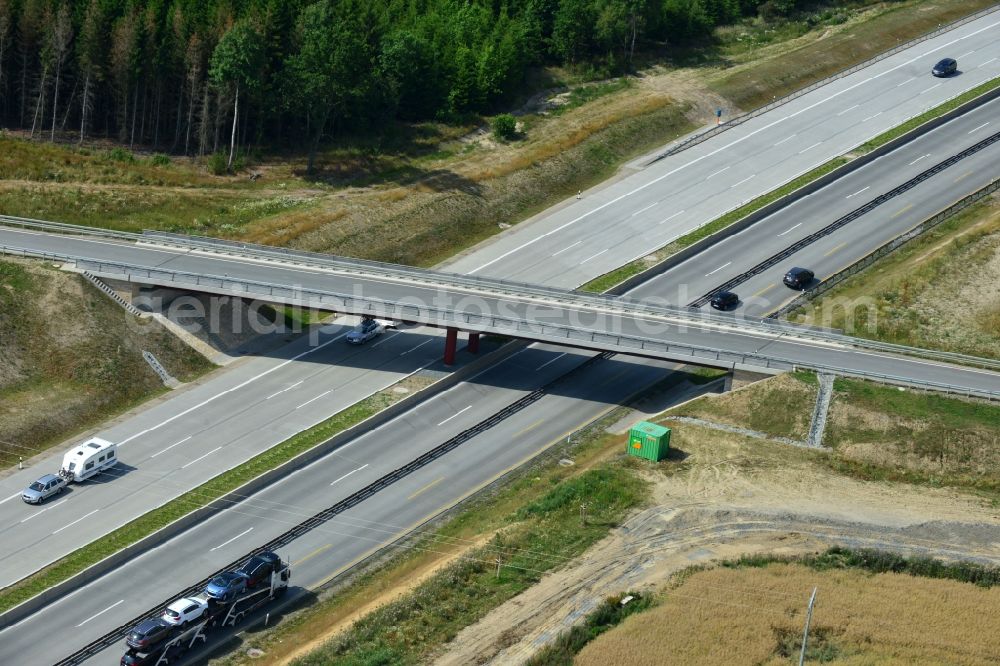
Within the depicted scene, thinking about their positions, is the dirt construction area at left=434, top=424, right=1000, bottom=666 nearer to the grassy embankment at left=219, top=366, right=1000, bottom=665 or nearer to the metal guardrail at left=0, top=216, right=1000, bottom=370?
the grassy embankment at left=219, top=366, right=1000, bottom=665

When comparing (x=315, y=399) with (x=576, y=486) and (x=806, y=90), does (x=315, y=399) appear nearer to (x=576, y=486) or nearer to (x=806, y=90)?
(x=576, y=486)

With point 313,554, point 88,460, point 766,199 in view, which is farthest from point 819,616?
point 766,199

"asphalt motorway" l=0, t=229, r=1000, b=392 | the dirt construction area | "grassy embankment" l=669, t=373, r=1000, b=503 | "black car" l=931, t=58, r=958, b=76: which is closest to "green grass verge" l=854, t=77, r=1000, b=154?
"black car" l=931, t=58, r=958, b=76

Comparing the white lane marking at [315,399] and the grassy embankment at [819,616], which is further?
the white lane marking at [315,399]

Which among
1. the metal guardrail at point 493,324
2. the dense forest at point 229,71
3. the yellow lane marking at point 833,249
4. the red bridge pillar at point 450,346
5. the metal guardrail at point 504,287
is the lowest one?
the red bridge pillar at point 450,346

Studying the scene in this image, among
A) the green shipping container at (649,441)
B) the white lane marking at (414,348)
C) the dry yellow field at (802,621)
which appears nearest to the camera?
the dry yellow field at (802,621)

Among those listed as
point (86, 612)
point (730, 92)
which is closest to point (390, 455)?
point (86, 612)

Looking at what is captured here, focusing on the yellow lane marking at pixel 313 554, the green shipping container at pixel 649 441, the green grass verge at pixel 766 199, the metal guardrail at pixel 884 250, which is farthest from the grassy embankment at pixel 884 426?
the yellow lane marking at pixel 313 554

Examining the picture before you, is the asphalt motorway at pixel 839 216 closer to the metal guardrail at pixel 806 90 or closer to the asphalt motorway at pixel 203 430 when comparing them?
the metal guardrail at pixel 806 90
